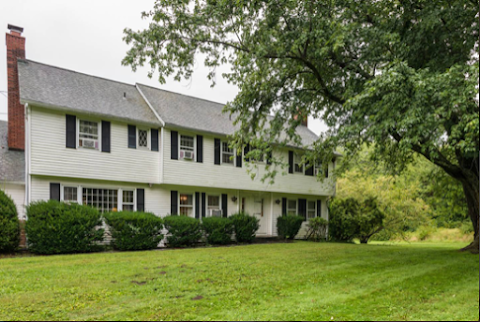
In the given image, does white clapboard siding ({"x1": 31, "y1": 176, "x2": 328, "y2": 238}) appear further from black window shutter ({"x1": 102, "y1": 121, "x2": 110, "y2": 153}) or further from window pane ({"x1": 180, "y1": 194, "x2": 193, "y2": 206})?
black window shutter ({"x1": 102, "y1": 121, "x2": 110, "y2": 153})

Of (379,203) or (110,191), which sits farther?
(379,203)

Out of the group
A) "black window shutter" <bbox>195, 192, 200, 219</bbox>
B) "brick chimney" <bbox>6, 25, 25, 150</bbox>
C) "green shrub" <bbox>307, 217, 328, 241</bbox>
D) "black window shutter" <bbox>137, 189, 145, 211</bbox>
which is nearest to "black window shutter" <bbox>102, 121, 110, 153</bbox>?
"black window shutter" <bbox>137, 189, 145, 211</bbox>

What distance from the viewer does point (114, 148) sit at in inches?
578

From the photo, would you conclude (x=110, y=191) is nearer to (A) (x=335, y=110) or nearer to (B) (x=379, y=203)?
(A) (x=335, y=110)

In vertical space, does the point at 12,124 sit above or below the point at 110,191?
above

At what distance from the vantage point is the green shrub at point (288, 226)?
1942cm

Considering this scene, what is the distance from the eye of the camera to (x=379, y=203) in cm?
2055

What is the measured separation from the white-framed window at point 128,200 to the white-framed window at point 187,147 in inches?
104

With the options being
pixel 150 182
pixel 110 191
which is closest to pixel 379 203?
pixel 150 182

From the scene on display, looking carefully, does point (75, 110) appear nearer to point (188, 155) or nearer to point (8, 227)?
point (8, 227)

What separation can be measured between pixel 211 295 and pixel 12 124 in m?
13.1

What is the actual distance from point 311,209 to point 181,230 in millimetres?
10001

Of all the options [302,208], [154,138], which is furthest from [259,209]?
[154,138]

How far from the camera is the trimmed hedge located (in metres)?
15.8
